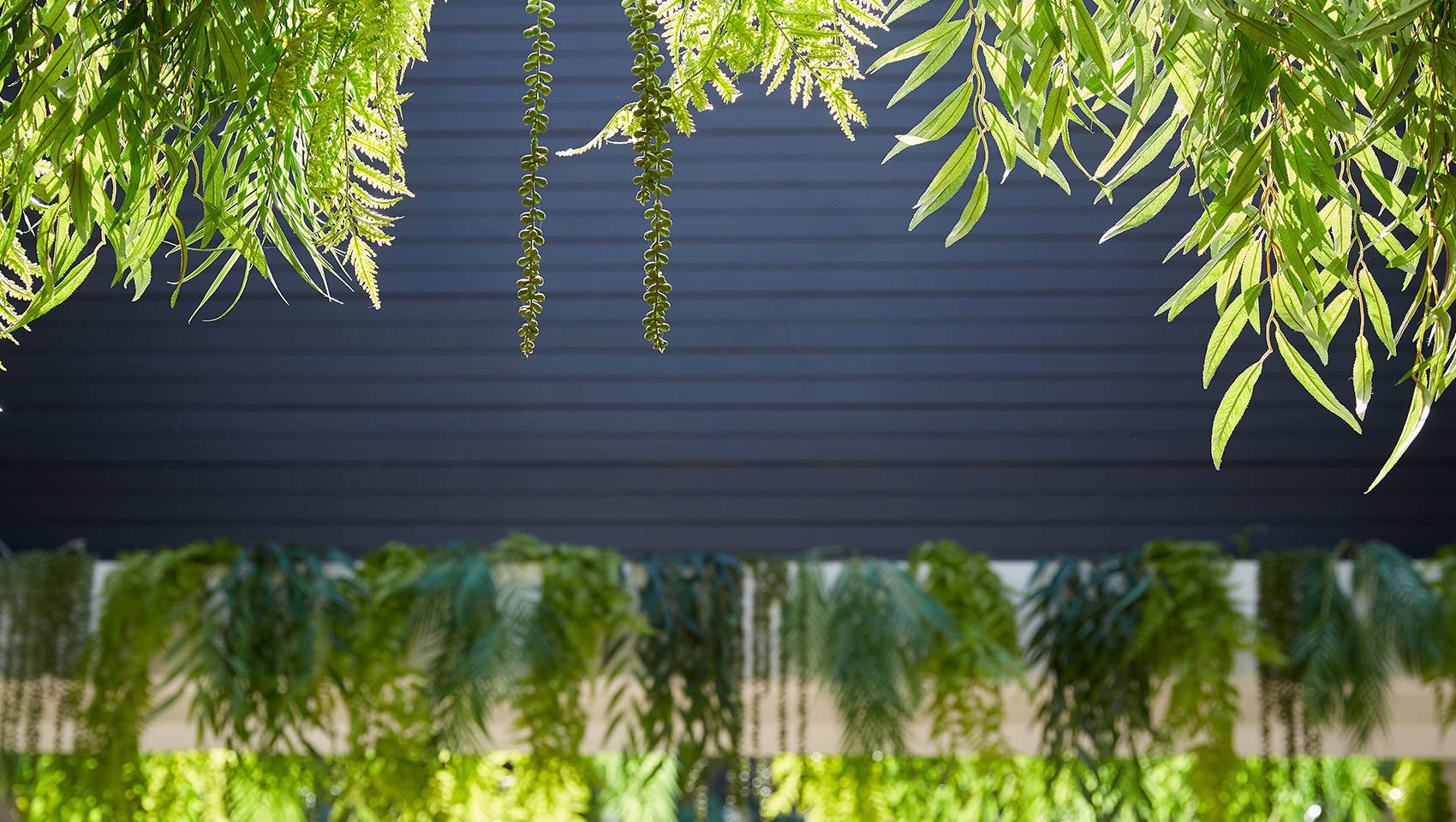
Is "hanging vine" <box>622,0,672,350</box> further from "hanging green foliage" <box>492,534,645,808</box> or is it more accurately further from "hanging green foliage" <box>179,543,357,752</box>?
"hanging green foliage" <box>179,543,357,752</box>

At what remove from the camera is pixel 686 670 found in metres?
2.08

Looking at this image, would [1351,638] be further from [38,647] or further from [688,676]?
[38,647]

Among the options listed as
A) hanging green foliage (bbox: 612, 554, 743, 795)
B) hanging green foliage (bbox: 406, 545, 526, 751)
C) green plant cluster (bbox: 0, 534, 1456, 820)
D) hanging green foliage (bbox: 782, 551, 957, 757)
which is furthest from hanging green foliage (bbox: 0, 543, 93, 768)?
hanging green foliage (bbox: 782, 551, 957, 757)

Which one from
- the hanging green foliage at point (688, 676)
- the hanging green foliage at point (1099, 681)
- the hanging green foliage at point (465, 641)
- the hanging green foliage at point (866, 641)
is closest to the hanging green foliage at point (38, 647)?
the hanging green foliage at point (465, 641)

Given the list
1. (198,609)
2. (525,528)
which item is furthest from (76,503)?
(198,609)

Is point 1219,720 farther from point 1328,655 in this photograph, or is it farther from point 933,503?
point 933,503

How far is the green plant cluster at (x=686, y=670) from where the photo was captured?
203cm

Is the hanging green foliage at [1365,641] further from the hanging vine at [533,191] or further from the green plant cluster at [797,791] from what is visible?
the hanging vine at [533,191]

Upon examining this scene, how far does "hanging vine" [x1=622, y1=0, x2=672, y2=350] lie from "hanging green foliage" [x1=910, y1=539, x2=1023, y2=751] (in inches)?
62.8

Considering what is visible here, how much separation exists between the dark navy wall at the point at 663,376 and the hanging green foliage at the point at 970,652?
1405 mm

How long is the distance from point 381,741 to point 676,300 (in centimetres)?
194

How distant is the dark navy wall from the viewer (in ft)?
11.7

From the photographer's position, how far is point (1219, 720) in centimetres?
197

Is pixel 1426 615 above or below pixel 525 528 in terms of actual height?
below
